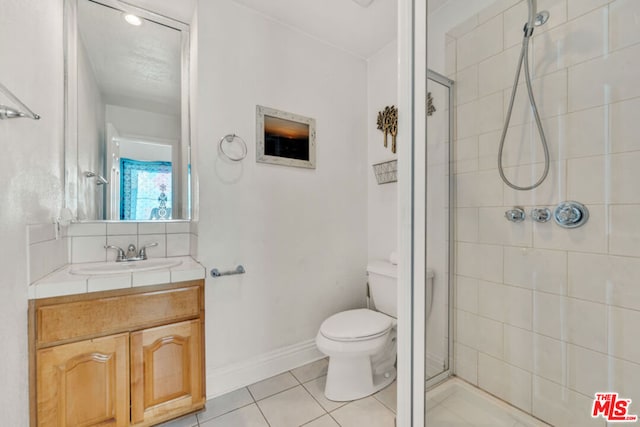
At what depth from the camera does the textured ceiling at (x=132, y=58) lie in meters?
1.60

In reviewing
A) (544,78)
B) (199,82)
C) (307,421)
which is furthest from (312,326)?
(544,78)

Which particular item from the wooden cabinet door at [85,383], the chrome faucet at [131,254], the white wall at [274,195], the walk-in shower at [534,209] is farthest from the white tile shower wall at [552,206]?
the chrome faucet at [131,254]

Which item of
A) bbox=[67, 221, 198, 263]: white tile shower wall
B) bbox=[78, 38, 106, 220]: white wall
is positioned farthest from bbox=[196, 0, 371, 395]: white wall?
bbox=[78, 38, 106, 220]: white wall

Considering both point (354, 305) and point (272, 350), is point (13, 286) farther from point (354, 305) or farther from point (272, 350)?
point (354, 305)

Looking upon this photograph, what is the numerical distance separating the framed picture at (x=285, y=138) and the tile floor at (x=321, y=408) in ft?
4.76

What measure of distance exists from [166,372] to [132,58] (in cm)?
187

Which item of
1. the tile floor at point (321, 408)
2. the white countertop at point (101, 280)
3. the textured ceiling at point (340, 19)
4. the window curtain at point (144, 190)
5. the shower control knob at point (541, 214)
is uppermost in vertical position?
the textured ceiling at point (340, 19)

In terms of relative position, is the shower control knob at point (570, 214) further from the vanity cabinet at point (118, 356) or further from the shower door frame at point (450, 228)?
the vanity cabinet at point (118, 356)

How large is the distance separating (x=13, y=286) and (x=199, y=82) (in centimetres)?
126

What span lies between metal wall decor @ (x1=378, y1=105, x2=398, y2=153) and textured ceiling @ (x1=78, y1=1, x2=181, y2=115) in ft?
4.86

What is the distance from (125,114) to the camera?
1676 mm

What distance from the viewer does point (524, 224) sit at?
1213 millimetres

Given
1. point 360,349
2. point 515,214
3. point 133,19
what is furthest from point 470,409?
point 133,19

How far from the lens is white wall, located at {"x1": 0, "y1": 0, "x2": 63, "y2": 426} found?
89cm
